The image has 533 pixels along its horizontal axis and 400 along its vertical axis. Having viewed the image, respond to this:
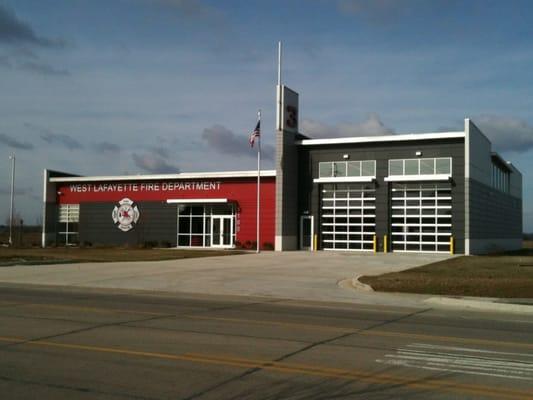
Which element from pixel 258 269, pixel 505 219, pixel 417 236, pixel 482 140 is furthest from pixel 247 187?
pixel 505 219

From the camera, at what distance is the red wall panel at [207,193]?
147 feet

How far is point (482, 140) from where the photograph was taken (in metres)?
43.5

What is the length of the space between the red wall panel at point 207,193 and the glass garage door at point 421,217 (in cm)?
873

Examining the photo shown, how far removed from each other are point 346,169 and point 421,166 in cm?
510

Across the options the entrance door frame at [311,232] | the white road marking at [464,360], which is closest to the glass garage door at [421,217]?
the entrance door frame at [311,232]

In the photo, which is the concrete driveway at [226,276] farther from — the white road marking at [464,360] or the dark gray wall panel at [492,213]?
the dark gray wall panel at [492,213]

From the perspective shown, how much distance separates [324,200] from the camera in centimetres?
4366

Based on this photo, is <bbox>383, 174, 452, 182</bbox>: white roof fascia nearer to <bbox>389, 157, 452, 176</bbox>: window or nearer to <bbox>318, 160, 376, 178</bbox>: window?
<bbox>389, 157, 452, 176</bbox>: window

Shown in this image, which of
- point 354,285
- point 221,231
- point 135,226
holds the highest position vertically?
point 135,226

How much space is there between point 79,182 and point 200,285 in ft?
117

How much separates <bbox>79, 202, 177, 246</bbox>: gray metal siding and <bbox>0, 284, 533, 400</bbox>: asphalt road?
3369cm

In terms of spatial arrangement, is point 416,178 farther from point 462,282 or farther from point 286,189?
point 462,282

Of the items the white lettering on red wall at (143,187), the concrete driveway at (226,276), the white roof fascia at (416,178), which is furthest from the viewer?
the white lettering on red wall at (143,187)

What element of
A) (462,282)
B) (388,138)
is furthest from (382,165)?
(462,282)
